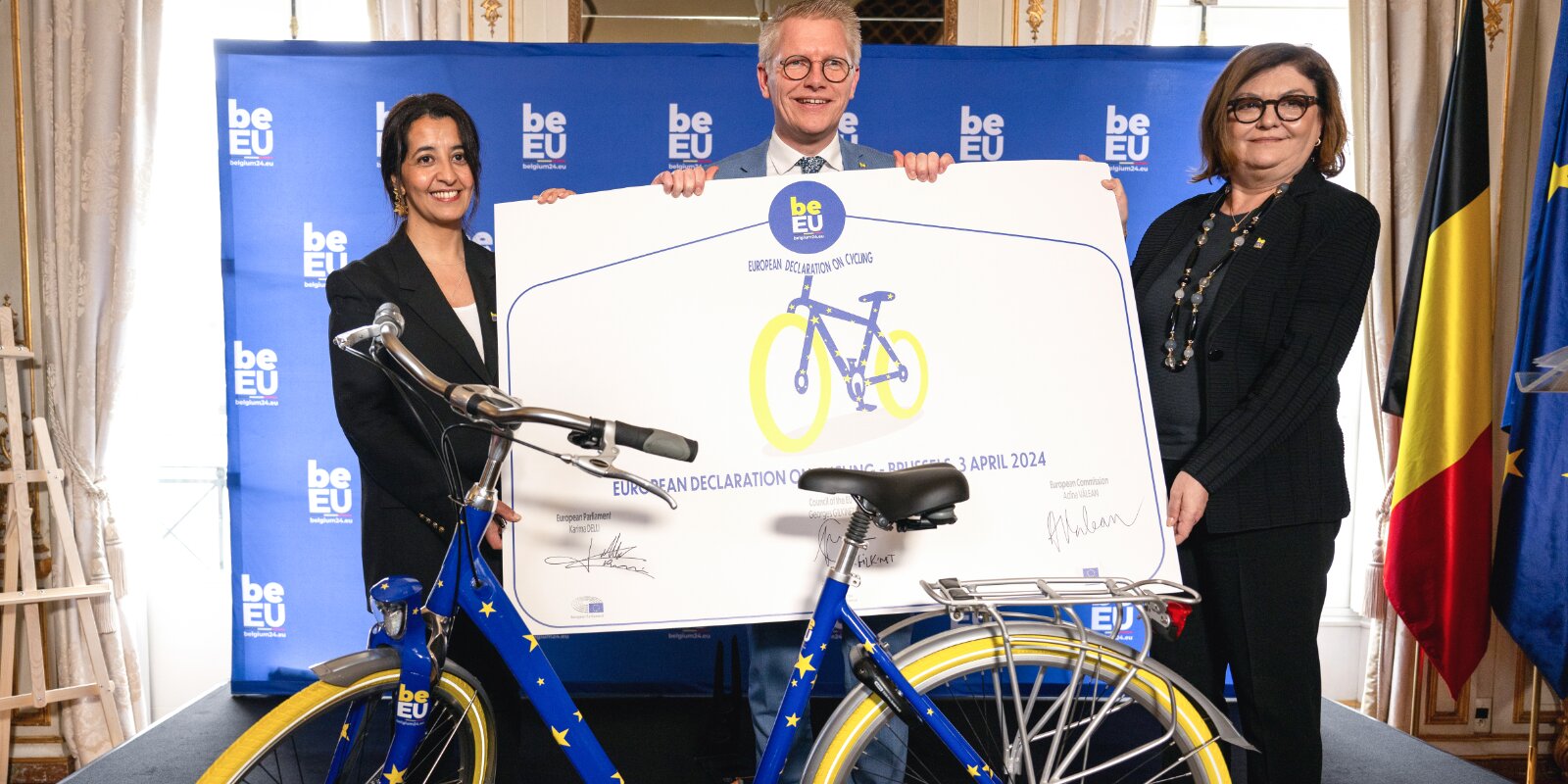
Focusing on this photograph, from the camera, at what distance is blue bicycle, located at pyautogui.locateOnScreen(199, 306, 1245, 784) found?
145cm

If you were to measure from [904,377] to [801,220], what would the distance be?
355 mm

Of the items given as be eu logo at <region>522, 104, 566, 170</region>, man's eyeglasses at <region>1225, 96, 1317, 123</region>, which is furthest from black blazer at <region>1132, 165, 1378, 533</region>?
be eu logo at <region>522, 104, 566, 170</region>

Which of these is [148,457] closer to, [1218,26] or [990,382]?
[990,382]

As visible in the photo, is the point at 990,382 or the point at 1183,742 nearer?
the point at 1183,742

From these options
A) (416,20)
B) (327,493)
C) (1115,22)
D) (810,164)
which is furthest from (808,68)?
(327,493)

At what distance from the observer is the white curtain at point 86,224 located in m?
3.21

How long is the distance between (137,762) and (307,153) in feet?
6.45

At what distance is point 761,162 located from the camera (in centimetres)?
212

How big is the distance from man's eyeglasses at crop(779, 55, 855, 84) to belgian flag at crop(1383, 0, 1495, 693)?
2183mm

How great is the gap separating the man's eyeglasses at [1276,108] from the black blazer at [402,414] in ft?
4.94

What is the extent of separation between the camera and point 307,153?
3246mm

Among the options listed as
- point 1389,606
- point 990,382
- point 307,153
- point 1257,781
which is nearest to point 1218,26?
point 1389,606

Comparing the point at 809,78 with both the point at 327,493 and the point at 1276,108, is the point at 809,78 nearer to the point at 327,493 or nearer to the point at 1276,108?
the point at 1276,108
